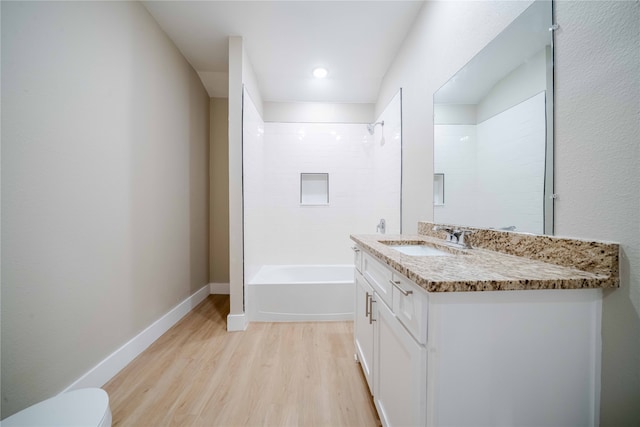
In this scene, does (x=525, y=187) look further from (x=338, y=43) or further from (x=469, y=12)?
(x=338, y=43)

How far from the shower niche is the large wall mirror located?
1922mm

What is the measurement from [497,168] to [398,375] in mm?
1038

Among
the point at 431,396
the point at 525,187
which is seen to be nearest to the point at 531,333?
the point at 431,396

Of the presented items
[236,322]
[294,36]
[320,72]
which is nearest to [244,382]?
[236,322]

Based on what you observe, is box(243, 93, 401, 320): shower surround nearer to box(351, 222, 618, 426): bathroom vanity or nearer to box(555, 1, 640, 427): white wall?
box(555, 1, 640, 427): white wall

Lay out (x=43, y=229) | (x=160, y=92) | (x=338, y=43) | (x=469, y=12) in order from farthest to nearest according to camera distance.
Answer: (x=338, y=43) → (x=160, y=92) → (x=469, y=12) → (x=43, y=229)

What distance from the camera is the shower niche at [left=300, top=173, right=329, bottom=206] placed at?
11.1 feet

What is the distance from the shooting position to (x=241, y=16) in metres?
1.92

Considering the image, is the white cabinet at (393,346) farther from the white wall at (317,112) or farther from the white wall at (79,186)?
the white wall at (317,112)

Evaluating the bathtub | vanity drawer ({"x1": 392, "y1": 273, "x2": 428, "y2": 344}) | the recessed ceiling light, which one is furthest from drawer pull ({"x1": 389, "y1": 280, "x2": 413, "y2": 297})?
the recessed ceiling light

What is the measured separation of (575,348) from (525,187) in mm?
599

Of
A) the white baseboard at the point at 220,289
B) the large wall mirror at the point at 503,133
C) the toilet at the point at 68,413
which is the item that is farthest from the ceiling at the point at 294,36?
the white baseboard at the point at 220,289

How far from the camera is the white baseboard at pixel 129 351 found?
1.40m

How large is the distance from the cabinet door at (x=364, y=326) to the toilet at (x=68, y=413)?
1099 millimetres
